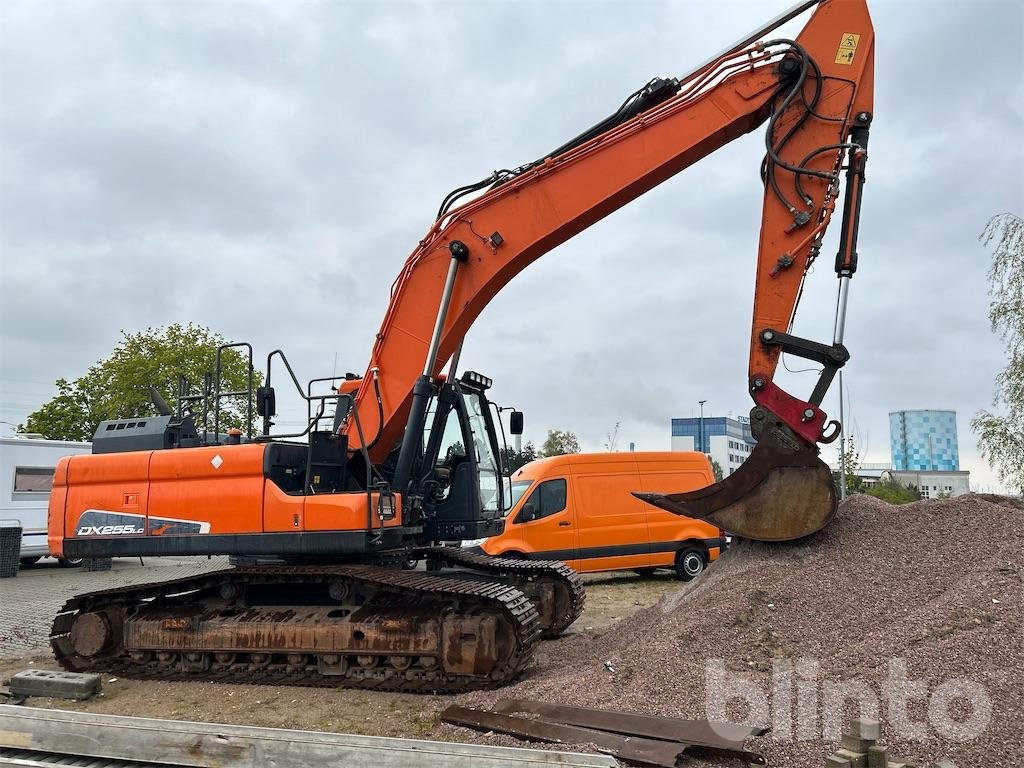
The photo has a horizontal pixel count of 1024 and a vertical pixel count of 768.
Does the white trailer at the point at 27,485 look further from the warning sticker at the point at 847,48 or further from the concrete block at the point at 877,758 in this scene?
the concrete block at the point at 877,758

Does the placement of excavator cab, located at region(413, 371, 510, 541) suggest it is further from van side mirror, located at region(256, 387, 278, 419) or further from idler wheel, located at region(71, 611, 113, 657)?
idler wheel, located at region(71, 611, 113, 657)

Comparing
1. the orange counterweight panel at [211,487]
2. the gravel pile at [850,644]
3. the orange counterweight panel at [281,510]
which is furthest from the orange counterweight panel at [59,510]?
the gravel pile at [850,644]

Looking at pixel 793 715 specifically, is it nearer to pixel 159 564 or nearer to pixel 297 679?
pixel 297 679

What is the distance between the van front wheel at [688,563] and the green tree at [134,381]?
15.4 m

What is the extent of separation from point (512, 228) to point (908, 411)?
159ft

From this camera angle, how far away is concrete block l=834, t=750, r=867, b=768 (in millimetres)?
3896

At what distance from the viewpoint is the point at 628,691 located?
5.41m

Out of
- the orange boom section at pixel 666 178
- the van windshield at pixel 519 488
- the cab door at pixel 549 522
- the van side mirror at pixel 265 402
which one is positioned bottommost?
the cab door at pixel 549 522

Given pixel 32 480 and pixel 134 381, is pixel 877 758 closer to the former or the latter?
pixel 32 480

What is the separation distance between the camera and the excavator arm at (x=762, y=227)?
6500 millimetres

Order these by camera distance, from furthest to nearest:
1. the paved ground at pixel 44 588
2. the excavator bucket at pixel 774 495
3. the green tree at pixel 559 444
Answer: the green tree at pixel 559 444 → the paved ground at pixel 44 588 → the excavator bucket at pixel 774 495

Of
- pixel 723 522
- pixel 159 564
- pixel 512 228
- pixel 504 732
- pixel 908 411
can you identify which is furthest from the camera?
pixel 908 411

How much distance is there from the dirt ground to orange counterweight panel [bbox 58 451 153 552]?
1470 mm

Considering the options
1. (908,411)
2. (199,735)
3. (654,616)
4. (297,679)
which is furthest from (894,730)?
(908,411)
